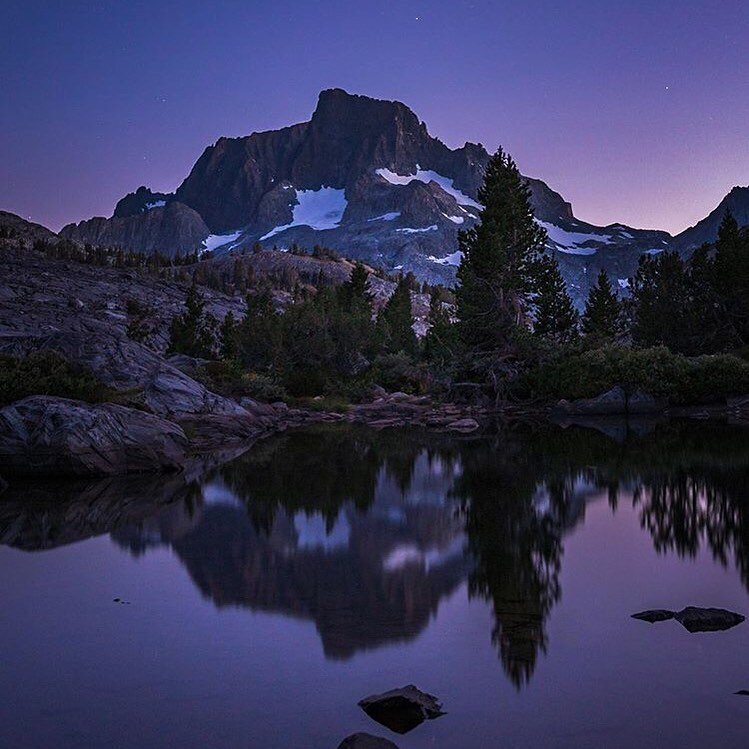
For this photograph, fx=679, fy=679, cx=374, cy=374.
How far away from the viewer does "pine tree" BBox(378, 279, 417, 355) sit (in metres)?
62.4

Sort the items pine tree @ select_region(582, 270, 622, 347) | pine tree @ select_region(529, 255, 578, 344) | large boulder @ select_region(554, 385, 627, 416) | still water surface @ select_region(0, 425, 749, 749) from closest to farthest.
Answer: still water surface @ select_region(0, 425, 749, 749) → large boulder @ select_region(554, 385, 627, 416) → pine tree @ select_region(529, 255, 578, 344) → pine tree @ select_region(582, 270, 622, 347)

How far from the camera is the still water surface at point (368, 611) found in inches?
199

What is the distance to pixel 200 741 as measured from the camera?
479cm

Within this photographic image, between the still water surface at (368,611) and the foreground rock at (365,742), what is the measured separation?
0.87 ft

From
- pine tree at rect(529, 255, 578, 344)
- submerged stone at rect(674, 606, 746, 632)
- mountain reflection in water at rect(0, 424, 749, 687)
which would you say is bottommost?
mountain reflection in water at rect(0, 424, 749, 687)

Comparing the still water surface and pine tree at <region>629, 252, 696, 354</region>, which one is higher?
pine tree at <region>629, 252, 696, 354</region>

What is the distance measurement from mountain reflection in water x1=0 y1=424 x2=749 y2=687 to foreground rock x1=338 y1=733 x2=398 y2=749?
5.45ft

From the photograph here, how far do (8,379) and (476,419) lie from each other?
2474cm

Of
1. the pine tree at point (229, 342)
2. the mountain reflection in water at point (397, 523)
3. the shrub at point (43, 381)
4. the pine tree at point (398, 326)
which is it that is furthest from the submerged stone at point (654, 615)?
the pine tree at point (398, 326)

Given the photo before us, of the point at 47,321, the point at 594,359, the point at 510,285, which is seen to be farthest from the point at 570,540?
the point at 47,321

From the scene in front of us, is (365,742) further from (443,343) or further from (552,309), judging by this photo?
(552,309)

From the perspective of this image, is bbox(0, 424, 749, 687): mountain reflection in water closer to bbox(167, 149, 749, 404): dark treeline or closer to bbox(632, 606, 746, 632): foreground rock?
bbox(632, 606, 746, 632): foreground rock

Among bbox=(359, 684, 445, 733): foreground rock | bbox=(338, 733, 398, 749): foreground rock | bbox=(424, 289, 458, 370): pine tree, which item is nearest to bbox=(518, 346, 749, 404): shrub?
bbox=(424, 289, 458, 370): pine tree

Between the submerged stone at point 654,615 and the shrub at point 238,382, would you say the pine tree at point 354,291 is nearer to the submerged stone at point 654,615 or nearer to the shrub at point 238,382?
the shrub at point 238,382
